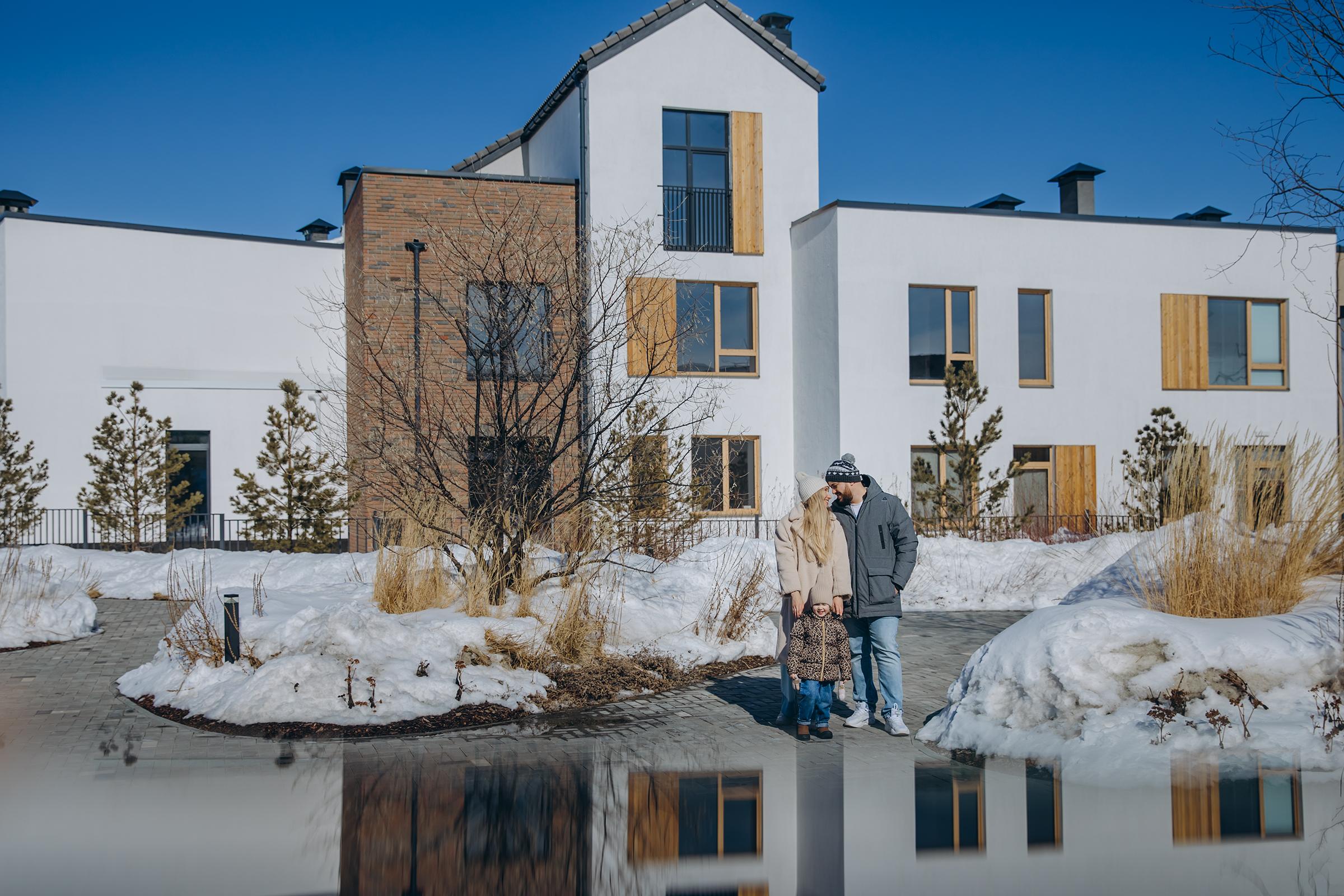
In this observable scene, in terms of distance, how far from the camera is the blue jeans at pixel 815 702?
7309 millimetres

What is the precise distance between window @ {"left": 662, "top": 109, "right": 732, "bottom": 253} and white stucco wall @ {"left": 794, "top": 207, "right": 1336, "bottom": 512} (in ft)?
5.88

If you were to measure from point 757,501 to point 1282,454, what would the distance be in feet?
48.5

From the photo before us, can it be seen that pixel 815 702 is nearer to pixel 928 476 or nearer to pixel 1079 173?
pixel 928 476

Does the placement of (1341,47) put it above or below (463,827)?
above

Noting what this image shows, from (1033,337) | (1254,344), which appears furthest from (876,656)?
(1254,344)

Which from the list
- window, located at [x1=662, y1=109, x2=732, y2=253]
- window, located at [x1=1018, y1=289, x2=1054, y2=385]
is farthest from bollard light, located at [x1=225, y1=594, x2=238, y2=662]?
window, located at [x1=1018, y1=289, x2=1054, y2=385]

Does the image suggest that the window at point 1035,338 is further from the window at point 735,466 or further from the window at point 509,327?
the window at point 509,327

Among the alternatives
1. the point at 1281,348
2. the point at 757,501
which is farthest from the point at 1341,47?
the point at 1281,348

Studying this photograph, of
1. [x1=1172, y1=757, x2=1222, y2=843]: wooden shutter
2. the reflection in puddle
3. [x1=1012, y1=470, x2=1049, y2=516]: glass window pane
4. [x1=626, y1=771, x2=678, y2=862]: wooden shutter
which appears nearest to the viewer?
the reflection in puddle

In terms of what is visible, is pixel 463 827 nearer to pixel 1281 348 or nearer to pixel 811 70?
pixel 811 70

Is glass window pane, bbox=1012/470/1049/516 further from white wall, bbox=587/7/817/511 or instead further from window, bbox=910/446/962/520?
white wall, bbox=587/7/817/511

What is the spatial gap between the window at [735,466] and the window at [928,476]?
3.21 metres

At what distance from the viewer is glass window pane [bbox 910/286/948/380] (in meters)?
22.2

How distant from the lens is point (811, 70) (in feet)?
77.4
